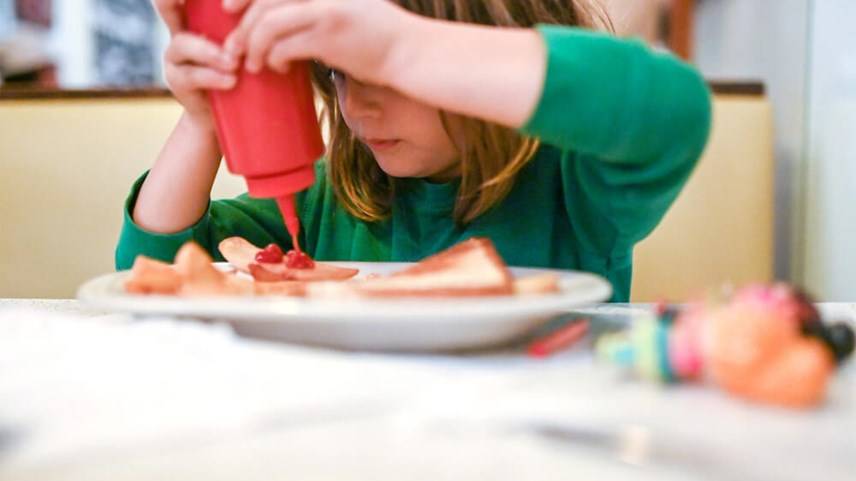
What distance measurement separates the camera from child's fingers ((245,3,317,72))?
513mm

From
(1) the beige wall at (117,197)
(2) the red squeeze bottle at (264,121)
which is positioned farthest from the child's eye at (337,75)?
(1) the beige wall at (117,197)

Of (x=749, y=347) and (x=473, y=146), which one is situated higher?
(x=473, y=146)

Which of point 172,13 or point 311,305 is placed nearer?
point 311,305

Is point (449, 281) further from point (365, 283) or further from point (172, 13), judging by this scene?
point (172, 13)

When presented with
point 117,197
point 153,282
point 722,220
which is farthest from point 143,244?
point 722,220

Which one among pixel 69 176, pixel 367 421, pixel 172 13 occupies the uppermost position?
pixel 172 13

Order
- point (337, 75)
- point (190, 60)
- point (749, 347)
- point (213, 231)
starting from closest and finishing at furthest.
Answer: point (749, 347), point (190, 60), point (337, 75), point (213, 231)

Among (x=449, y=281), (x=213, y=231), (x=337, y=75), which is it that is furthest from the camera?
(x=213, y=231)

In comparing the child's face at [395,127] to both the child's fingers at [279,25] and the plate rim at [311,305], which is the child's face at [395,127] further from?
the plate rim at [311,305]

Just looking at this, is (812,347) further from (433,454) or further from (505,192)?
(505,192)

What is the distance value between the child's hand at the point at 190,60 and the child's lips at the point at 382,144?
153 mm

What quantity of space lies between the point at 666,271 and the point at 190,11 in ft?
2.90

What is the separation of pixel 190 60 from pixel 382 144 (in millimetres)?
198

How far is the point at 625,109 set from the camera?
502 mm
